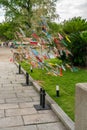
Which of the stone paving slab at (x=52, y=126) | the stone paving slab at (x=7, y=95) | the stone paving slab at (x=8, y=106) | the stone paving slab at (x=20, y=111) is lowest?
the stone paving slab at (x=52, y=126)

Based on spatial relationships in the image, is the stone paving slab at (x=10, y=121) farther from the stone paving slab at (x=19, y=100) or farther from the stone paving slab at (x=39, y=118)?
the stone paving slab at (x=19, y=100)

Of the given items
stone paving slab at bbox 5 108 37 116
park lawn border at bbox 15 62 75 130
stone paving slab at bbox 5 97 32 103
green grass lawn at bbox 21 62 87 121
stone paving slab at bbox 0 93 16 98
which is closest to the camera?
park lawn border at bbox 15 62 75 130

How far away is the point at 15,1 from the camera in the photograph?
3534 centimetres

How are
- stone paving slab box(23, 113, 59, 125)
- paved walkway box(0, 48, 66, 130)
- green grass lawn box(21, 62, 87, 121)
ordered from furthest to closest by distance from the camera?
green grass lawn box(21, 62, 87, 121), stone paving slab box(23, 113, 59, 125), paved walkway box(0, 48, 66, 130)

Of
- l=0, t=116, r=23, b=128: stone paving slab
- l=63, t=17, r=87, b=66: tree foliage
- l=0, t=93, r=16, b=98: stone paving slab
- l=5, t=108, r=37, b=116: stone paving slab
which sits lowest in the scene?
l=0, t=116, r=23, b=128: stone paving slab

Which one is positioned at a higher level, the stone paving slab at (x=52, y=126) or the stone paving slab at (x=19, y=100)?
the stone paving slab at (x=19, y=100)

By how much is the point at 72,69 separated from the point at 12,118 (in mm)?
7272

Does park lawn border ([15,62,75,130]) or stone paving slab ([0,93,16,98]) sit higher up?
park lawn border ([15,62,75,130])

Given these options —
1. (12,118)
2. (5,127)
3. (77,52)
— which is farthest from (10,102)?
(77,52)

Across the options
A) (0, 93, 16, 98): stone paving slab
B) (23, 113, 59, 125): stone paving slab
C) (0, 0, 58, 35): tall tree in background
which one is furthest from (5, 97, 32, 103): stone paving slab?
(0, 0, 58, 35): tall tree in background

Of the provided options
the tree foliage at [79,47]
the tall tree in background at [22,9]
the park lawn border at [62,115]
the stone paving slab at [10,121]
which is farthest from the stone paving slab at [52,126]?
the tall tree in background at [22,9]

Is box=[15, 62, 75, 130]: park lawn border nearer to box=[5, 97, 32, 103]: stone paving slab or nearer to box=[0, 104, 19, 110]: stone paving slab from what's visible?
box=[5, 97, 32, 103]: stone paving slab

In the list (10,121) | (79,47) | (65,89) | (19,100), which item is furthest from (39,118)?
(79,47)

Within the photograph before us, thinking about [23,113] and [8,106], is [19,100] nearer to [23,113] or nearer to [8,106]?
[8,106]
